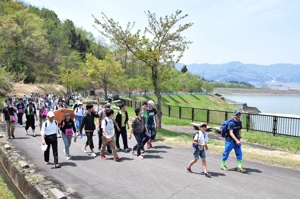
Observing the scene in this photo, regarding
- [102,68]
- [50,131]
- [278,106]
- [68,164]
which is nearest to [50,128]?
[50,131]

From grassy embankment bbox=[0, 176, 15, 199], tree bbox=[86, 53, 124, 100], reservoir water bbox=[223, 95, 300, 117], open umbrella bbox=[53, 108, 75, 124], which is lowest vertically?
reservoir water bbox=[223, 95, 300, 117]

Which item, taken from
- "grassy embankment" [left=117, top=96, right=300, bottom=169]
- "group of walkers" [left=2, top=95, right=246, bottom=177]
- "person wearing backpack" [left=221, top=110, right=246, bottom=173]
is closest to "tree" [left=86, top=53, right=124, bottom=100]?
"grassy embankment" [left=117, top=96, right=300, bottom=169]

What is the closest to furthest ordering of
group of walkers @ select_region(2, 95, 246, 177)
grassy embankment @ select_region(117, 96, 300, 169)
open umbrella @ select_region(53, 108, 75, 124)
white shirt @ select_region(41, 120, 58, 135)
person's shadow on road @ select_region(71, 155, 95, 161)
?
1. group of walkers @ select_region(2, 95, 246, 177)
2. white shirt @ select_region(41, 120, 58, 135)
3. open umbrella @ select_region(53, 108, 75, 124)
4. grassy embankment @ select_region(117, 96, 300, 169)
5. person's shadow on road @ select_region(71, 155, 95, 161)

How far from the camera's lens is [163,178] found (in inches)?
244

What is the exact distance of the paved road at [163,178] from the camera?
17.4 ft

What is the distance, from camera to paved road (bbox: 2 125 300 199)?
5.30m

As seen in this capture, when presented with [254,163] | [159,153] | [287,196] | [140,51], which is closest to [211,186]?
[287,196]

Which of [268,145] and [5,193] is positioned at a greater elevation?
[268,145]

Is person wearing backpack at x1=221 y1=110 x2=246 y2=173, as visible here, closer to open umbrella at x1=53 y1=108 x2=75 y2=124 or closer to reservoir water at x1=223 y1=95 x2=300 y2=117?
open umbrella at x1=53 y1=108 x2=75 y2=124

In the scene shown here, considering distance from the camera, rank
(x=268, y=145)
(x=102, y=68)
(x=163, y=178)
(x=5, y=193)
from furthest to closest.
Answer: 1. (x=102, y=68)
2. (x=268, y=145)
3. (x=5, y=193)
4. (x=163, y=178)

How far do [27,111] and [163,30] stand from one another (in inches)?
359

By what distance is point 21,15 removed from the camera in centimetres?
4481

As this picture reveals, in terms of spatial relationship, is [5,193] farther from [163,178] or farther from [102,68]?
[102,68]

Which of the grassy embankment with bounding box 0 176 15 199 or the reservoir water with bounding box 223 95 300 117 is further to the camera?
the reservoir water with bounding box 223 95 300 117
